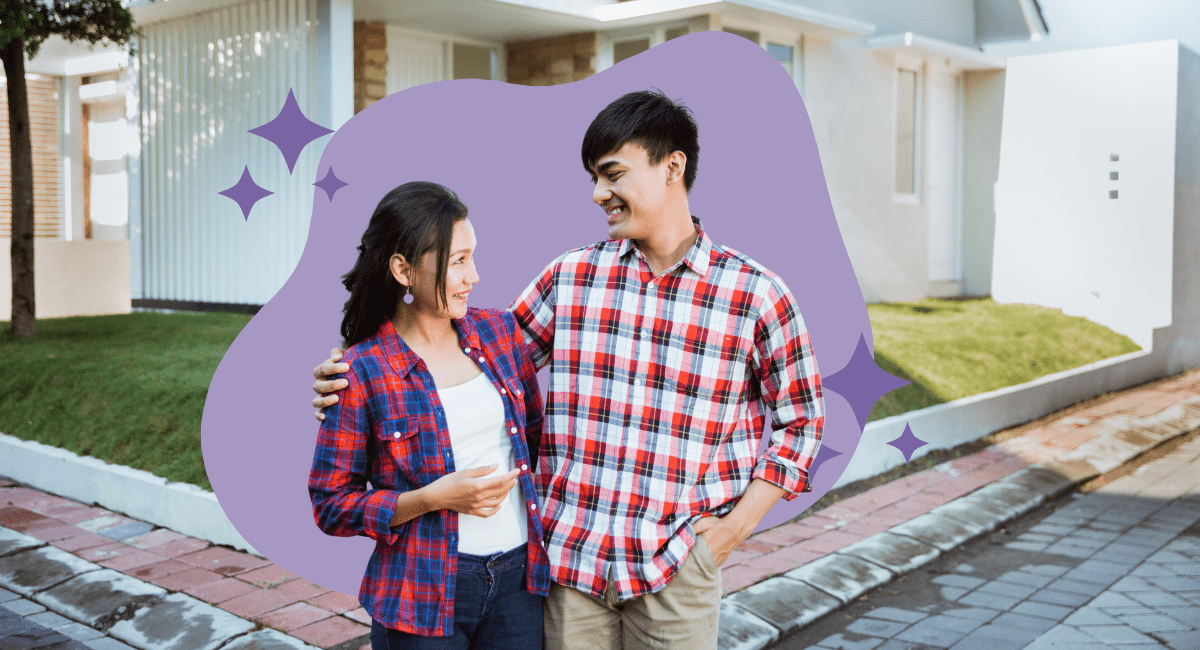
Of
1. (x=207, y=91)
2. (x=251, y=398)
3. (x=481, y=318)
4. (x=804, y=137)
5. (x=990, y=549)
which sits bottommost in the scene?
(x=990, y=549)

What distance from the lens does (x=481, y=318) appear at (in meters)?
2.04

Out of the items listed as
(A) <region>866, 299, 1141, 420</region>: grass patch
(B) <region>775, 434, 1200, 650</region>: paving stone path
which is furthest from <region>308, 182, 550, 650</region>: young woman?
(A) <region>866, 299, 1141, 420</region>: grass patch

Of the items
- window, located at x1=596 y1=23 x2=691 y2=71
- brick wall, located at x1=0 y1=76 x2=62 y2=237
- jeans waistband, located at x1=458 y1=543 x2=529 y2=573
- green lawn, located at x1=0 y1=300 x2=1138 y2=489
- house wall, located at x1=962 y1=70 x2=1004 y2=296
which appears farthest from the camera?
house wall, located at x1=962 y1=70 x2=1004 y2=296

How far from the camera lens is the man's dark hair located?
198cm

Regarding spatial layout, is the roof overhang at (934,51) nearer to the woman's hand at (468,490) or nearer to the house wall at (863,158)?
the house wall at (863,158)

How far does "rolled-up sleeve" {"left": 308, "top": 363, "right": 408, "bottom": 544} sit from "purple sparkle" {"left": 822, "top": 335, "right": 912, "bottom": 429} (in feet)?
4.87

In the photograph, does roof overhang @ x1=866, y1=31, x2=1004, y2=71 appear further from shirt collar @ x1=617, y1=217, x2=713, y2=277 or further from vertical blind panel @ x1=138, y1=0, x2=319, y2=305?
shirt collar @ x1=617, y1=217, x2=713, y2=277

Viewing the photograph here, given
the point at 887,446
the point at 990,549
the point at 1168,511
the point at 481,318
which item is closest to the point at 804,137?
the point at 481,318

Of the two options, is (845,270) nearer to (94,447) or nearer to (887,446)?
(887,446)

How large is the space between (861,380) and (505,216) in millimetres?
1123

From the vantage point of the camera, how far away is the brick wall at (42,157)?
12938 mm

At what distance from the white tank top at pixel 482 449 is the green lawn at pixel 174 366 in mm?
3604

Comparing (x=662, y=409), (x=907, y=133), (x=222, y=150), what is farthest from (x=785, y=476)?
(x=907, y=133)

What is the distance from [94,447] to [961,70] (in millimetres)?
12876
